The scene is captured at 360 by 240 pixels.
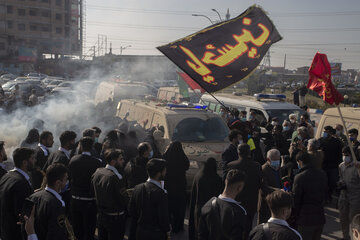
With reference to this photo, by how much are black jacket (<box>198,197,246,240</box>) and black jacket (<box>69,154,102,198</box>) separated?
84.9 inches

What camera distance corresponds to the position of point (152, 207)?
170 inches

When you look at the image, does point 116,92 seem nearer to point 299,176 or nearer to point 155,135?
point 155,135

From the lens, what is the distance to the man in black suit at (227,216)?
370 cm

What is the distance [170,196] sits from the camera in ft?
21.6

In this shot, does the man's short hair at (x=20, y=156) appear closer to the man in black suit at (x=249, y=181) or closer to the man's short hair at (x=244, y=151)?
the man in black suit at (x=249, y=181)

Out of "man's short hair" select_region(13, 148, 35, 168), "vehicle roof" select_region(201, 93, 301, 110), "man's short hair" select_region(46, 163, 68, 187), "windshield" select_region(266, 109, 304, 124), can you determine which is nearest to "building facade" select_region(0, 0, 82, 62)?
"vehicle roof" select_region(201, 93, 301, 110)

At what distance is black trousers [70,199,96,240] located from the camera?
551cm

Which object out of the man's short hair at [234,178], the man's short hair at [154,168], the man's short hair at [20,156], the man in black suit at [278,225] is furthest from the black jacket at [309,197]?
the man's short hair at [20,156]

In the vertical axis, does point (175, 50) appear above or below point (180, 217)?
above

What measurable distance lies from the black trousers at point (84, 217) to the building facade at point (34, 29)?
232 ft

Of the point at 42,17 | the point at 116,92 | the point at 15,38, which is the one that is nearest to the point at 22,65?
Result: the point at 15,38

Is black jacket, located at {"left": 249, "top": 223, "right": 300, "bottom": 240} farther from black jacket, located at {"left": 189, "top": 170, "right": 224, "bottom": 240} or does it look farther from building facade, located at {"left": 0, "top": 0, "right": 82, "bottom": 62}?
building facade, located at {"left": 0, "top": 0, "right": 82, "bottom": 62}

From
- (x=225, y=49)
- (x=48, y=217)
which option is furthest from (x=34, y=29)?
(x=48, y=217)

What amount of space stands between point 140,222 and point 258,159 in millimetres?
5098
